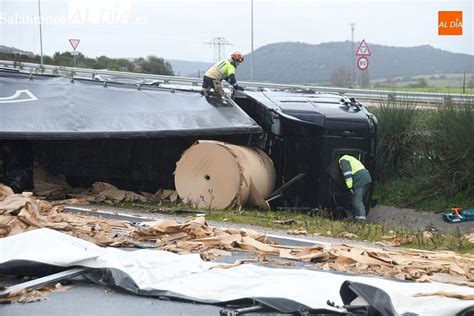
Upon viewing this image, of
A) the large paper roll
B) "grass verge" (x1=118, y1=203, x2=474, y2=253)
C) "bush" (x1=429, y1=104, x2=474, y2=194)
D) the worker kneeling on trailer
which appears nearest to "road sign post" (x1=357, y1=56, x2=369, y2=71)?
"bush" (x1=429, y1=104, x2=474, y2=194)

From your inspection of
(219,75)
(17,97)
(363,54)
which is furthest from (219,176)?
(363,54)

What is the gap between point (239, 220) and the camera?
376 inches

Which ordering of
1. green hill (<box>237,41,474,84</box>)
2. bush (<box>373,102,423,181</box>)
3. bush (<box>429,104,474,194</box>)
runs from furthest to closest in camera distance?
green hill (<box>237,41,474,84</box>), bush (<box>373,102,423,181</box>), bush (<box>429,104,474,194</box>)

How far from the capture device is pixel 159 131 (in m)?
11.1

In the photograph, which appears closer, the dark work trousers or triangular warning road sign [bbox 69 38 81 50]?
the dark work trousers

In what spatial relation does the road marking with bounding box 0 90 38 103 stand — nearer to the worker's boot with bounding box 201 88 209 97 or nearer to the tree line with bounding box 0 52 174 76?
the worker's boot with bounding box 201 88 209 97

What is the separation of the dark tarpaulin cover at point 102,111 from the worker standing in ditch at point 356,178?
1650mm

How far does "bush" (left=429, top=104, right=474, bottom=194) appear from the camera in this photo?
14.8 m

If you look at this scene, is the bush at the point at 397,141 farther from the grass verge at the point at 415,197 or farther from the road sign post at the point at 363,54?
the road sign post at the point at 363,54

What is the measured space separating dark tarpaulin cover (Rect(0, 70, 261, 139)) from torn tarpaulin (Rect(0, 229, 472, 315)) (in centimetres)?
623

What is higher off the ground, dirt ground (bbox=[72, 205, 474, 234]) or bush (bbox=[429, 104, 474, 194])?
bush (bbox=[429, 104, 474, 194])

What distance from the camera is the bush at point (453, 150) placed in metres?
14.8

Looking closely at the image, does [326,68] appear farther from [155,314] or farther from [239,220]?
[155,314]

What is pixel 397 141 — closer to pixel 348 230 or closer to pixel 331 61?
pixel 348 230
